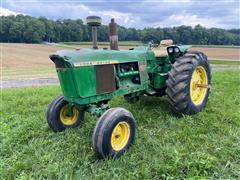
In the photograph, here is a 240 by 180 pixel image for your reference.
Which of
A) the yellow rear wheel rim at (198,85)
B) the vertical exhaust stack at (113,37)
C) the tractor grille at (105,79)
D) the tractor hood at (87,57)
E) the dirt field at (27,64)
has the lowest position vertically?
the dirt field at (27,64)

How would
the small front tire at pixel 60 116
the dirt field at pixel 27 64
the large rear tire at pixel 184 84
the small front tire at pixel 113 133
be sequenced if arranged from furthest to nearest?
the dirt field at pixel 27 64
the large rear tire at pixel 184 84
the small front tire at pixel 60 116
the small front tire at pixel 113 133

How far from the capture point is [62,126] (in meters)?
4.16

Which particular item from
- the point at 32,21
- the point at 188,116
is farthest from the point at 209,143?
the point at 32,21

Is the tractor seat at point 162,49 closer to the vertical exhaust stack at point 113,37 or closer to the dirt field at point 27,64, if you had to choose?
the vertical exhaust stack at point 113,37

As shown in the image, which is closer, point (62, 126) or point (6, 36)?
point (62, 126)

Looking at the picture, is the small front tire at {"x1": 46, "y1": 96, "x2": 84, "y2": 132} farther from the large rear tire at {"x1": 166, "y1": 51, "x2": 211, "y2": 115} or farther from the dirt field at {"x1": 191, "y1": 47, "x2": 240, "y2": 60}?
the dirt field at {"x1": 191, "y1": 47, "x2": 240, "y2": 60}

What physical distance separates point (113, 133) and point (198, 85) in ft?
7.93

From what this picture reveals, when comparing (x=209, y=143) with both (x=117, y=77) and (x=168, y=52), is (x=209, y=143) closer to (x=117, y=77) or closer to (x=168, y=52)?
(x=117, y=77)

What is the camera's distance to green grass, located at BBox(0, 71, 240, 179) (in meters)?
2.86

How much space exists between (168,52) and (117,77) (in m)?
1.58

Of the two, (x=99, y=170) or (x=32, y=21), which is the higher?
(x=32, y=21)

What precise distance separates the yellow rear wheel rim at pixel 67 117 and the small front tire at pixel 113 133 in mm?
1154

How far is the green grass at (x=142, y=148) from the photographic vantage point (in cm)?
286

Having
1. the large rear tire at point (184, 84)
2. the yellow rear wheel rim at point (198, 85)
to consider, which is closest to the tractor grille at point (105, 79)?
the large rear tire at point (184, 84)
